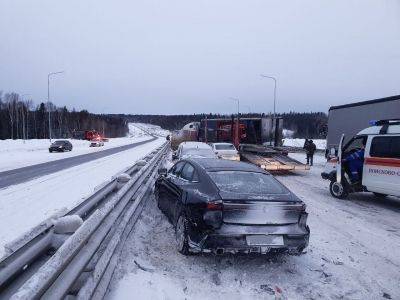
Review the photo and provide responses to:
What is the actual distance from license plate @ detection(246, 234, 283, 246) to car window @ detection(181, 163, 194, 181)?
2.03 m

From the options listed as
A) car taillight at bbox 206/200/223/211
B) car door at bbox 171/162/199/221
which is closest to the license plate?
car taillight at bbox 206/200/223/211

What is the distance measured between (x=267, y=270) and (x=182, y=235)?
1422mm

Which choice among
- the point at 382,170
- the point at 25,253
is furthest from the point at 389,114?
the point at 25,253

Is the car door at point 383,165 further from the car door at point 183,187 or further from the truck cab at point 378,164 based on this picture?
the car door at point 183,187

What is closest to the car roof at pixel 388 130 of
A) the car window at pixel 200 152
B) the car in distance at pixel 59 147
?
the car window at pixel 200 152

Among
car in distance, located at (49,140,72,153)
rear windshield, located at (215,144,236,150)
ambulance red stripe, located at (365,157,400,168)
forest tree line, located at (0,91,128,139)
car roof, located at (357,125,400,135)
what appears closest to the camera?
ambulance red stripe, located at (365,157,400,168)

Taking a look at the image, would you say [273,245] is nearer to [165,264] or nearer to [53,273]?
[165,264]

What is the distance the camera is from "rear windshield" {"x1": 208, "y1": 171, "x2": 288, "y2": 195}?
6090 mm

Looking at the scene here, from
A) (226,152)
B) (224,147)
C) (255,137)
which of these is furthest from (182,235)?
(255,137)

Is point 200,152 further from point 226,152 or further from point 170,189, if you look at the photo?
point 170,189

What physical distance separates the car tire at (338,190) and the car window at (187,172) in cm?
662

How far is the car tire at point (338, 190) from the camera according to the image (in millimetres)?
12320

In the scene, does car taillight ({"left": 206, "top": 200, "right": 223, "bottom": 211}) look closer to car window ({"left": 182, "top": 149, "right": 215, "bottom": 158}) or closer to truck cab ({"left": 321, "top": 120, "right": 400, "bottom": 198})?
truck cab ({"left": 321, "top": 120, "right": 400, "bottom": 198})

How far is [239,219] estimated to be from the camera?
5.55 m
